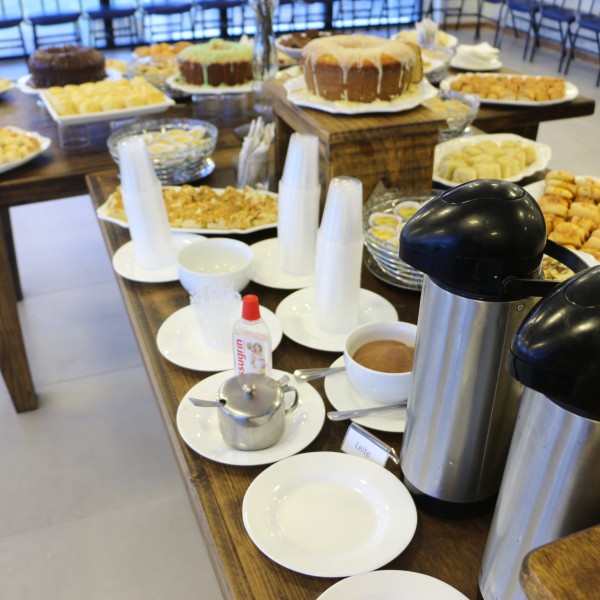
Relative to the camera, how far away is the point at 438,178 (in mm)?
1479

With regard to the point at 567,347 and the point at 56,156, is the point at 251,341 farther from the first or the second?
the point at 56,156

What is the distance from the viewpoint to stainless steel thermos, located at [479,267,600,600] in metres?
0.43

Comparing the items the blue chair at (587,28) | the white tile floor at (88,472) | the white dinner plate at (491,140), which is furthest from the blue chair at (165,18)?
the white dinner plate at (491,140)

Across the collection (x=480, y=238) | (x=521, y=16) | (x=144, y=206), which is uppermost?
(x=480, y=238)

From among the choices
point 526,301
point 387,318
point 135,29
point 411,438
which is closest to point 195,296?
point 387,318

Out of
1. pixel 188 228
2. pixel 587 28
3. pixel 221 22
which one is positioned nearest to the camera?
Answer: pixel 188 228

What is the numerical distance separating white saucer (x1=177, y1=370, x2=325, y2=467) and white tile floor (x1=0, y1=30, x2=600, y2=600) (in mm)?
724

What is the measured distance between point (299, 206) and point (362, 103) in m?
0.31

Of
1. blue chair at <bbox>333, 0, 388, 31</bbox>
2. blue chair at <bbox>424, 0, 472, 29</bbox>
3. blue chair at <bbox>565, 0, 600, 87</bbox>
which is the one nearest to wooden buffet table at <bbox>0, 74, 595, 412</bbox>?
blue chair at <bbox>565, 0, 600, 87</bbox>

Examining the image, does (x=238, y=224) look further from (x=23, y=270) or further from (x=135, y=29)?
(x=135, y=29)

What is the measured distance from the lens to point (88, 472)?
1696 millimetres

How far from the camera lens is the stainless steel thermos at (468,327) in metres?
0.55

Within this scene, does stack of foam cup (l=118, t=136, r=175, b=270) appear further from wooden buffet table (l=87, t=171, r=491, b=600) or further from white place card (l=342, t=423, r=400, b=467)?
white place card (l=342, t=423, r=400, b=467)

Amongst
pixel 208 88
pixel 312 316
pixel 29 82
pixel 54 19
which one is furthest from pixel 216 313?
pixel 54 19
